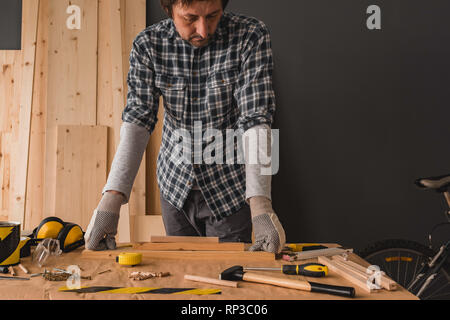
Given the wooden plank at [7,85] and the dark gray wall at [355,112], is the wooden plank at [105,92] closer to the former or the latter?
the dark gray wall at [355,112]

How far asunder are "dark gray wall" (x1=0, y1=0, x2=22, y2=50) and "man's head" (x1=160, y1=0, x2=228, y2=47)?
2.20 metres

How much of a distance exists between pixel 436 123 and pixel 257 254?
7.86ft

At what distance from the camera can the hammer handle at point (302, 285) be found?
0.87 metres

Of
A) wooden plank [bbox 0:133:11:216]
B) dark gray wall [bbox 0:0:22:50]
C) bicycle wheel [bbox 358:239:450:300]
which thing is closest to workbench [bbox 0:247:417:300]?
bicycle wheel [bbox 358:239:450:300]

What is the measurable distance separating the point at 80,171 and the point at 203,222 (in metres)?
1.56

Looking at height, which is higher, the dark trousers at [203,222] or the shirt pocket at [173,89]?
the shirt pocket at [173,89]

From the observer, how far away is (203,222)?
5.53ft

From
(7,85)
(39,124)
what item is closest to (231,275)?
(39,124)

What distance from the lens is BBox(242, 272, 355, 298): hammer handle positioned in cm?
87

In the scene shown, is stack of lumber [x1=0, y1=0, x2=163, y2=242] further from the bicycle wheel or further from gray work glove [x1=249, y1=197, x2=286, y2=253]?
gray work glove [x1=249, y1=197, x2=286, y2=253]

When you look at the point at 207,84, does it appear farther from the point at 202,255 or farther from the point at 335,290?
the point at 335,290

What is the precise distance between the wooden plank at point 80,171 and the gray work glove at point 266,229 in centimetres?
181

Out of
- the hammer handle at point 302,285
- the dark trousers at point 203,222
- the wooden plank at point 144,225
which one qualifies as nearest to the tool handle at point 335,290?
the hammer handle at point 302,285
